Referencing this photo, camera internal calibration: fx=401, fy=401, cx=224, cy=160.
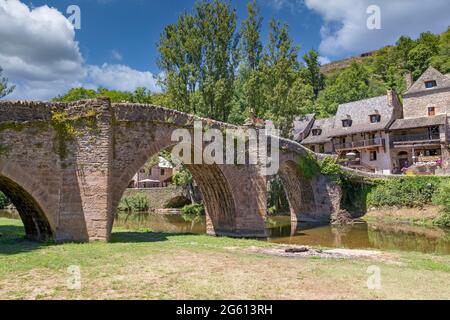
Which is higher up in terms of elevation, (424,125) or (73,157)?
(424,125)

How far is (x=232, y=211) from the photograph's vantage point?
73.8 feet

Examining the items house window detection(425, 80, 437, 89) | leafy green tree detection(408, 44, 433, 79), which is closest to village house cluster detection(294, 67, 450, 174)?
house window detection(425, 80, 437, 89)

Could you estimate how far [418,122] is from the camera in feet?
146

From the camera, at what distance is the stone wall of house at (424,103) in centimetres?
4388

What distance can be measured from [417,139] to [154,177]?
1445 inches

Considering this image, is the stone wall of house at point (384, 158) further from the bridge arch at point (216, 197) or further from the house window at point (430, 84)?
the bridge arch at point (216, 197)

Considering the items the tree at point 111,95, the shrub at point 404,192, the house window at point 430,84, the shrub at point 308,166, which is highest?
the tree at point 111,95

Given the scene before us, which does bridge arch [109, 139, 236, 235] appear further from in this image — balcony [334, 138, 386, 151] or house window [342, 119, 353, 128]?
house window [342, 119, 353, 128]

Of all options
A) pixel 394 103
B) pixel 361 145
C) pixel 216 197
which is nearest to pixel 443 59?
pixel 394 103

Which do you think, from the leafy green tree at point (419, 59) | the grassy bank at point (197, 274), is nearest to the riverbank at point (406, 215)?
the grassy bank at point (197, 274)

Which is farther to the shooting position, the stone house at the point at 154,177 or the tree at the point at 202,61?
the stone house at the point at 154,177

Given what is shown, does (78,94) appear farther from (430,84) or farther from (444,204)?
(444,204)
